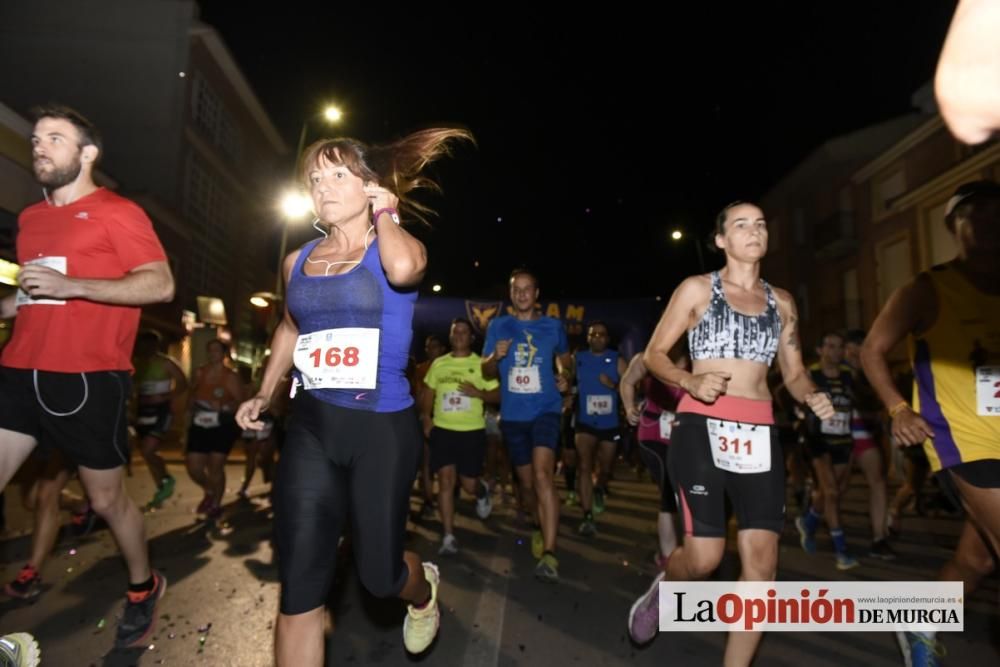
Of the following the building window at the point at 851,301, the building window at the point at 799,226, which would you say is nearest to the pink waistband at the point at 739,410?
the building window at the point at 851,301

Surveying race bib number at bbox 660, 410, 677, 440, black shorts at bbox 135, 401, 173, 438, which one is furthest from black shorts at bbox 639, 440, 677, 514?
black shorts at bbox 135, 401, 173, 438

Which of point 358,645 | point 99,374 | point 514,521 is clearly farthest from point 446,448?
point 99,374

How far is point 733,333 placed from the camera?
3.16 metres

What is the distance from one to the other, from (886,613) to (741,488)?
1434 millimetres

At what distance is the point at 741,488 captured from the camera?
2.92 meters

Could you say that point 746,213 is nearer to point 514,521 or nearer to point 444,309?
point 514,521

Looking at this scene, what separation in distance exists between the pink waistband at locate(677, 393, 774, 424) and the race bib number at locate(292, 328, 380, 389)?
1540mm

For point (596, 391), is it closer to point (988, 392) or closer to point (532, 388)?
point (532, 388)

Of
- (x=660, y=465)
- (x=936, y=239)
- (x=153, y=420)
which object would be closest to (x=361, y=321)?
(x=660, y=465)

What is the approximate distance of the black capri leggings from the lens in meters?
2.22

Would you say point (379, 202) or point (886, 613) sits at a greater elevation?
point (379, 202)

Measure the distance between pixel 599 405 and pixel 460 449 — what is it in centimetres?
186

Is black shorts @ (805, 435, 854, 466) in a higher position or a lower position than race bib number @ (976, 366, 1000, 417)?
lower

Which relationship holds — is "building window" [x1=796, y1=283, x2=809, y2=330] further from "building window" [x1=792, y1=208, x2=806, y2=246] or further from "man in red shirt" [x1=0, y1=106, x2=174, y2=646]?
"man in red shirt" [x1=0, y1=106, x2=174, y2=646]
